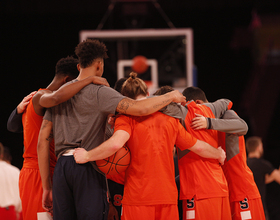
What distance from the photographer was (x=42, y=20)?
40.4ft

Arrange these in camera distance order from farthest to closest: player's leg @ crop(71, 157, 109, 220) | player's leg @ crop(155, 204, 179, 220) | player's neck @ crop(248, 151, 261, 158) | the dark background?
the dark background
player's neck @ crop(248, 151, 261, 158)
player's leg @ crop(155, 204, 179, 220)
player's leg @ crop(71, 157, 109, 220)

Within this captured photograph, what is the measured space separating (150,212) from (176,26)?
1096 centimetres

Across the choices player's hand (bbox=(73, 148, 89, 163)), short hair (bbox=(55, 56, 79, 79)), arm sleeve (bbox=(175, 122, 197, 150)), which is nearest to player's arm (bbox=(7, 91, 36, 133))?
short hair (bbox=(55, 56, 79, 79))

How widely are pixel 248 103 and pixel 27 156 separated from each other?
1304 centimetres

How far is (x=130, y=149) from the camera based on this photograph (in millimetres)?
2959

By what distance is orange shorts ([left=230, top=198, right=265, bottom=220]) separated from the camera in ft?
11.1

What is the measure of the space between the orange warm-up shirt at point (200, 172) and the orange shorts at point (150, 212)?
0.35 m

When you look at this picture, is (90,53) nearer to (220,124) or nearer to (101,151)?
(101,151)

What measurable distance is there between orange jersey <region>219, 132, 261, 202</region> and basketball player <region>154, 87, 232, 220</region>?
23 cm

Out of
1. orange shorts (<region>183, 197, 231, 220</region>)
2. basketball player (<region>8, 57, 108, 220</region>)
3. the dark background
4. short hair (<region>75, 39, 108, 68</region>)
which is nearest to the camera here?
short hair (<region>75, 39, 108, 68</region>)

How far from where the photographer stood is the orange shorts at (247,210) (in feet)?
11.1

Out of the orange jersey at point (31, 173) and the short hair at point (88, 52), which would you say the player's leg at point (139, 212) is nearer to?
the orange jersey at point (31, 173)

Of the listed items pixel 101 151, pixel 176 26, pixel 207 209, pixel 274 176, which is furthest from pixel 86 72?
pixel 176 26

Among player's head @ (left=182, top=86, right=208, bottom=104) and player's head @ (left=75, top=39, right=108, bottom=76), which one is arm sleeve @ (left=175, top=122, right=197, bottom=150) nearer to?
player's head @ (left=182, top=86, right=208, bottom=104)
